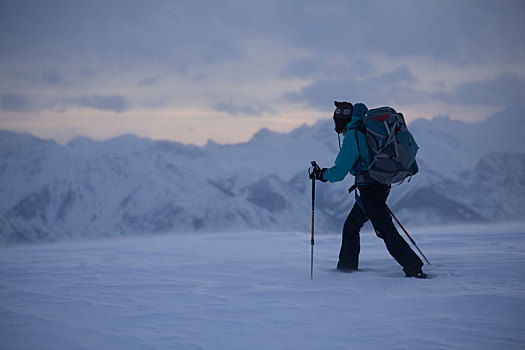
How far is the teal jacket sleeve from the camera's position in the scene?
5871 mm

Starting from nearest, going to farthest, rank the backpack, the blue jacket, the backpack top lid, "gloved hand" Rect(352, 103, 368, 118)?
1. the backpack
2. the blue jacket
3. "gloved hand" Rect(352, 103, 368, 118)
4. the backpack top lid

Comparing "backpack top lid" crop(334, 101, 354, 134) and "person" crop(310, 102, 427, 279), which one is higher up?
"backpack top lid" crop(334, 101, 354, 134)

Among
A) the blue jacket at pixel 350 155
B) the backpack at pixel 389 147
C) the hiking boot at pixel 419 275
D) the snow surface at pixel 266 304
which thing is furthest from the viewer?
the blue jacket at pixel 350 155

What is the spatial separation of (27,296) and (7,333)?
1555mm

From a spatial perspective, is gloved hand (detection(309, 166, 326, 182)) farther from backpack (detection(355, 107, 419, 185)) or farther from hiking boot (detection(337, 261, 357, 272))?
hiking boot (detection(337, 261, 357, 272))

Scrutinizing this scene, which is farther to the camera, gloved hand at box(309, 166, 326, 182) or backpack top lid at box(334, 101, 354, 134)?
backpack top lid at box(334, 101, 354, 134)

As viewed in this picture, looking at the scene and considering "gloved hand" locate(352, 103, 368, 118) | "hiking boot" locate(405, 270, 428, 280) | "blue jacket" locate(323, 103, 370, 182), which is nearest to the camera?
→ "hiking boot" locate(405, 270, 428, 280)

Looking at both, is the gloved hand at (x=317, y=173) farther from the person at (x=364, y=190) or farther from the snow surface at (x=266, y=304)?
the snow surface at (x=266, y=304)

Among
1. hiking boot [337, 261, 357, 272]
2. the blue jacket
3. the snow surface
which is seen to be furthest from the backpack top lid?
the snow surface

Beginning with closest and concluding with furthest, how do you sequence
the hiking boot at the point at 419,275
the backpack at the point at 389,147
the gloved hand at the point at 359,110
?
the hiking boot at the point at 419,275 < the backpack at the point at 389,147 < the gloved hand at the point at 359,110

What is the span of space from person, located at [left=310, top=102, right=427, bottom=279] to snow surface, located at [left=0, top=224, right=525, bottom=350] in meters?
0.29

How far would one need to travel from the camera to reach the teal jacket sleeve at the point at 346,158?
5.87m

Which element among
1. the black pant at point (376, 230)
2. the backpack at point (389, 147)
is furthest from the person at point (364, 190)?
the backpack at point (389, 147)

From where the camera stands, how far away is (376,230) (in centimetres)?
608
